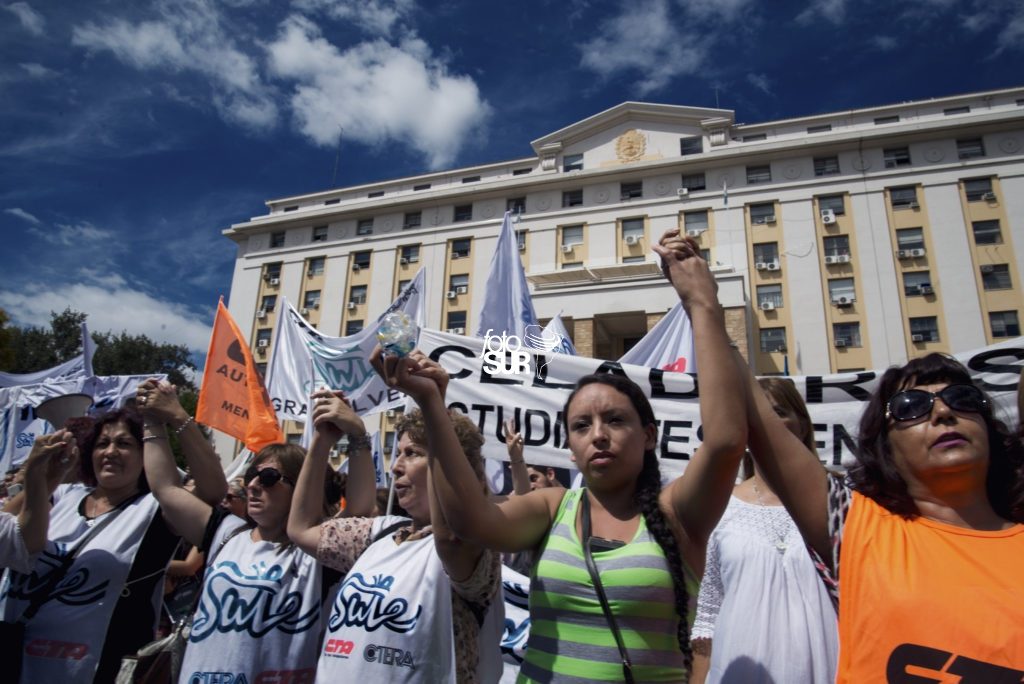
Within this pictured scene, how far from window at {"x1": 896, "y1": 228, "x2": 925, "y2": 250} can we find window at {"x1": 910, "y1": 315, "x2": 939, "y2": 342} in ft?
11.2

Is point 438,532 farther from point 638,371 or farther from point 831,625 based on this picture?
point 638,371

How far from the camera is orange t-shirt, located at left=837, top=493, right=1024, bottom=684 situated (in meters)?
1.27

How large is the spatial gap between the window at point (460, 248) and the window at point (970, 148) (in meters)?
23.7

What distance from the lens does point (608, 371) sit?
4570 mm

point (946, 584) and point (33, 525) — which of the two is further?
point (33, 525)

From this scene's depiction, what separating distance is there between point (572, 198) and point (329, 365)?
26.7m

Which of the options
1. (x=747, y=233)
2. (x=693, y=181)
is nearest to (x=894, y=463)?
(x=747, y=233)

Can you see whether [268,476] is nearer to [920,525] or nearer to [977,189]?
[920,525]

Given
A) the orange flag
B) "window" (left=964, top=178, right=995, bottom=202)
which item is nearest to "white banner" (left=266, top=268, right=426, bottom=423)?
the orange flag

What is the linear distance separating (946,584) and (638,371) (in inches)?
131

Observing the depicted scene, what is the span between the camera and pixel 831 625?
2.16 meters

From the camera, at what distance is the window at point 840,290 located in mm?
26250

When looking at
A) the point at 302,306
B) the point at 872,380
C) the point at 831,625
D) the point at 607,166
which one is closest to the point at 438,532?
the point at 831,625

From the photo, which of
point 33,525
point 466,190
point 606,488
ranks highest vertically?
→ point 466,190
